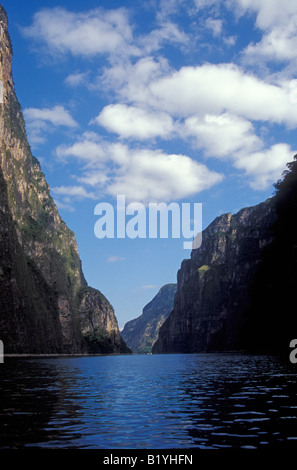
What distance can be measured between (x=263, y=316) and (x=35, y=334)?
84100mm

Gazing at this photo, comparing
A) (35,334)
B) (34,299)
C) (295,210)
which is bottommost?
(35,334)

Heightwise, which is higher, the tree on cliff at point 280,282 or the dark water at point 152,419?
the tree on cliff at point 280,282

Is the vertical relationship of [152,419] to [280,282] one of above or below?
below

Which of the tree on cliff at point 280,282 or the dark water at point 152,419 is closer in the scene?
the dark water at point 152,419

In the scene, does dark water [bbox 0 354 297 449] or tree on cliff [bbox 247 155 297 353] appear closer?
dark water [bbox 0 354 297 449]

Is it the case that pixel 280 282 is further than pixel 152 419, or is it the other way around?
pixel 280 282

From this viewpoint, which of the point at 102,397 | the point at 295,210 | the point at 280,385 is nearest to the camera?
the point at 102,397

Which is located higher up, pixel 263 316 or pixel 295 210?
pixel 295 210

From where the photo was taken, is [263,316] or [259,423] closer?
[259,423]

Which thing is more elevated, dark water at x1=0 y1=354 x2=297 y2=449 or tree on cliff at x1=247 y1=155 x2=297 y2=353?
tree on cliff at x1=247 y1=155 x2=297 y2=353

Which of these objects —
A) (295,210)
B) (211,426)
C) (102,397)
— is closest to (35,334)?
(295,210)

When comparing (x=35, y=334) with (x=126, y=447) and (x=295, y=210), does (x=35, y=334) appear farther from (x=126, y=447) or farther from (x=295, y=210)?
(x=126, y=447)
